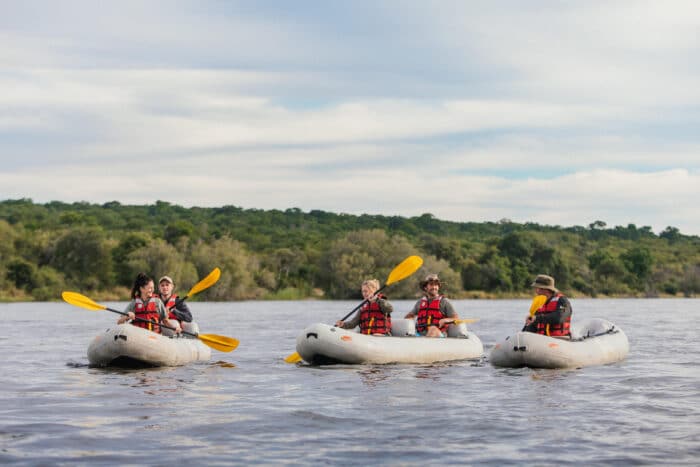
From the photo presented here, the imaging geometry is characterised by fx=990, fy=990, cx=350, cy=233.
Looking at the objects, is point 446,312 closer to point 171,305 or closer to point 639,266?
point 171,305

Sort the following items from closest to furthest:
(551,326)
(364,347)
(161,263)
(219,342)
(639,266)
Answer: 1. (364,347)
2. (551,326)
3. (219,342)
4. (161,263)
5. (639,266)

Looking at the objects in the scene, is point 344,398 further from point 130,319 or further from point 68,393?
point 130,319

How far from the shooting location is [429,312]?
13727mm

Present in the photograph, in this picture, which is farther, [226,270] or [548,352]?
[226,270]

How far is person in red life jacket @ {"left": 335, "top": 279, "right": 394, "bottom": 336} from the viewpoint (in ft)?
43.1

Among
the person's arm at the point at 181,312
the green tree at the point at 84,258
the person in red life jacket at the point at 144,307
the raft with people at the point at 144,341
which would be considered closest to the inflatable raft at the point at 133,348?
the raft with people at the point at 144,341

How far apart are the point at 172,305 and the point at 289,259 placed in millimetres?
48907

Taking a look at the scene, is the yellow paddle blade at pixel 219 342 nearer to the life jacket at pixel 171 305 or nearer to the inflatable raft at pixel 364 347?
the life jacket at pixel 171 305

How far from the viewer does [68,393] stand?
10.3 meters

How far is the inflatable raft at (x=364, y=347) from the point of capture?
12523 mm

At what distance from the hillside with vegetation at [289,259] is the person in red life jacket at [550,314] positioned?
37859mm

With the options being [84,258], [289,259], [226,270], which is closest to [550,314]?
[226,270]

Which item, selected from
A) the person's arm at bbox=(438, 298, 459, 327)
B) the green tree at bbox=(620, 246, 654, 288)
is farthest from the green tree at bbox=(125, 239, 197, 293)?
the person's arm at bbox=(438, 298, 459, 327)

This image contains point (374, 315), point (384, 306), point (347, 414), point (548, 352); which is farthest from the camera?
point (374, 315)
